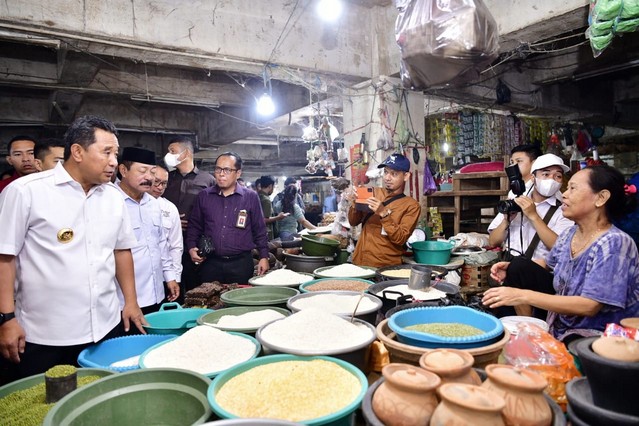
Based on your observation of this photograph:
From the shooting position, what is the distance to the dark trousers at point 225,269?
3850mm

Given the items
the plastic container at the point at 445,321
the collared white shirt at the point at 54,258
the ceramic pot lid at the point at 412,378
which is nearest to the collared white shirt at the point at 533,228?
the plastic container at the point at 445,321

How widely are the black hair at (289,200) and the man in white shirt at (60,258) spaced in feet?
18.0

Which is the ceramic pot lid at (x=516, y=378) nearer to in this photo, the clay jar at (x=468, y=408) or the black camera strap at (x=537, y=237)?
the clay jar at (x=468, y=408)

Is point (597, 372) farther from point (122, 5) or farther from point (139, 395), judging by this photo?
point (122, 5)

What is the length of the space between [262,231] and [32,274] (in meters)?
2.26

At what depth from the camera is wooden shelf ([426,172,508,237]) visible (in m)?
5.80

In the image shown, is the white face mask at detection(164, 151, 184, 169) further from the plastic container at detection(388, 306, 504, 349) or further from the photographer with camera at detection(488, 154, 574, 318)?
the plastic container at detection(388, 306, 504, 349)

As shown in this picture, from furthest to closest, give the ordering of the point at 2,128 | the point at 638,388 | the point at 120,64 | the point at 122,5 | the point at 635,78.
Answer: the point at 2,128 < the point at 635,78 < the point at 120,64 < the point at 122,5 < the point at 638,388

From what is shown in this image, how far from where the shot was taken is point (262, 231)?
160 inches

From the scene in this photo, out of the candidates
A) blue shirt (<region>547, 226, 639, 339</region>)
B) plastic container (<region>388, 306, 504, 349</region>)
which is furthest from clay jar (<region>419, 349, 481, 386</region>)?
blue shirt (<region>547, 226, 639, 339</region>)

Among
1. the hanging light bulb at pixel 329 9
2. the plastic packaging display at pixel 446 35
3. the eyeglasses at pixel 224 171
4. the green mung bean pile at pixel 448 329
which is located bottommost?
the green mung bean pile at pixel 448 329

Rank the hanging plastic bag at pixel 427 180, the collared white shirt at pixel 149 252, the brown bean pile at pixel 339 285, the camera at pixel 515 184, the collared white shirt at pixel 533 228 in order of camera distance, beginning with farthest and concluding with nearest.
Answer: the hanging plastic bag at pixel 427 180, the camera at pixel 515 184, the collared white shirt at pixel 533 228, the collared white shirt at pixel 149 252, the brown bean pile at pixel 339 285

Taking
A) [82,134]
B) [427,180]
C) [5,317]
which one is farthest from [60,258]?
[427,180]

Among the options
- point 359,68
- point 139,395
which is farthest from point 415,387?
point 359,68
